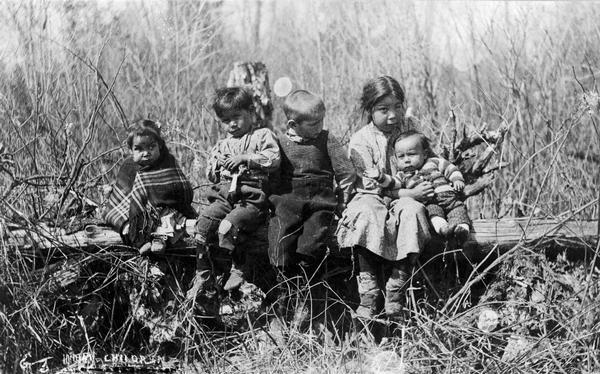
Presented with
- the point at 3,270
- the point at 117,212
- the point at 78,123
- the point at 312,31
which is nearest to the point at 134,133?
the point at 117,212

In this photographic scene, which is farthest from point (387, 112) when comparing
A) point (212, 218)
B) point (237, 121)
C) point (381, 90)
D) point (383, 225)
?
point (212, 218)

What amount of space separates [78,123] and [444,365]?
3.38m

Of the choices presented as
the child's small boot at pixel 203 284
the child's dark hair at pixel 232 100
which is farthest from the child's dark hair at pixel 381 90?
the child's small boot at pixel 203 284

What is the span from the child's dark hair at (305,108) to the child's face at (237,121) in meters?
0.26

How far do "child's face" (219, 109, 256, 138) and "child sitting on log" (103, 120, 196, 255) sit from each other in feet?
1.24

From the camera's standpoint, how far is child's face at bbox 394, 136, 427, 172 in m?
4.17

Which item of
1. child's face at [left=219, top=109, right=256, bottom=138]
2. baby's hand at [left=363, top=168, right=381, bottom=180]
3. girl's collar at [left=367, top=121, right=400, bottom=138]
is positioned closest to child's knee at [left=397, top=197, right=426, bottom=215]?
baby's hand at [left=363, top=168, right=381, bottom=180]

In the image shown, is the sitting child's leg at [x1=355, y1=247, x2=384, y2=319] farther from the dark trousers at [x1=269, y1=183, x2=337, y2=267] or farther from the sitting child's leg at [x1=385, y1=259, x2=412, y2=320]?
the dark trousers at [x1=269, y1=183, x2=337, y2=267]

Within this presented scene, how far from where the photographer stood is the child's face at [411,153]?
4.17 m

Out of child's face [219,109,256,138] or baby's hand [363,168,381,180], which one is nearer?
baby's hand [363,168,381,180]

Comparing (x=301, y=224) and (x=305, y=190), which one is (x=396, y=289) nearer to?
(x=301, y=224)

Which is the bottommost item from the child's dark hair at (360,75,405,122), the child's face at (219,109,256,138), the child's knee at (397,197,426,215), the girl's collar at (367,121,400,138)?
the child's knee at (397,197,426,215)

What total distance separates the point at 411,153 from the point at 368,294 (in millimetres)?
802

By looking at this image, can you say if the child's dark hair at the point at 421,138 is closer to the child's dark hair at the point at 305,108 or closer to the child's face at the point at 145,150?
the child's dark hair at the point at 305,108
